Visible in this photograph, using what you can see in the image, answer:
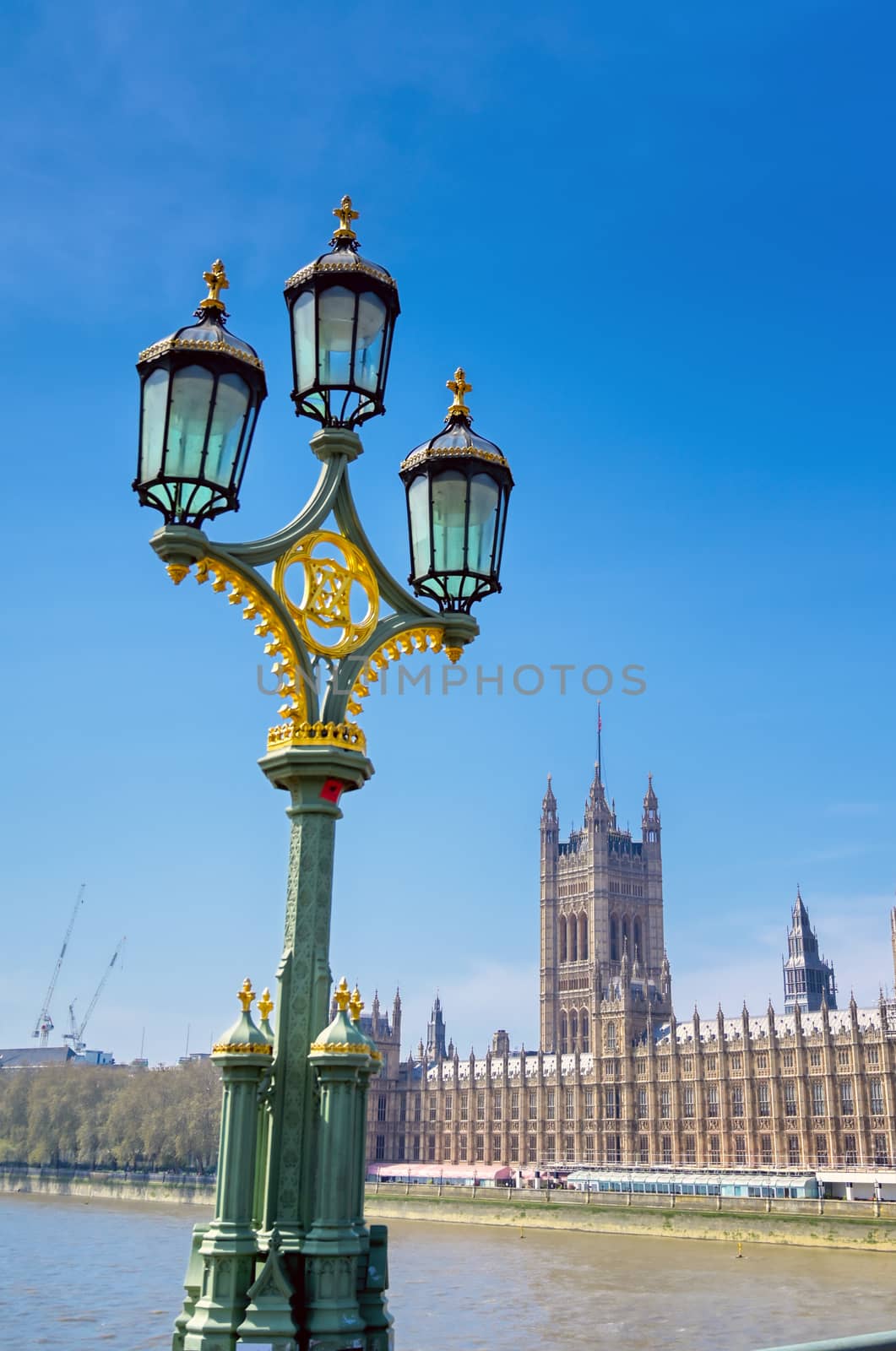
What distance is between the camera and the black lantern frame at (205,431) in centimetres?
652

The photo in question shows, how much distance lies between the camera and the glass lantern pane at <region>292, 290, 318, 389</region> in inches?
292

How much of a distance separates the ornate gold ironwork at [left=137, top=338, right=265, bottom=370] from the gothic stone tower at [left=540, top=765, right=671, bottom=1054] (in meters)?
120

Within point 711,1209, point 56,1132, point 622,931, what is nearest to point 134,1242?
point 711,1209

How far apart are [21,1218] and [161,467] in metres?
83.0

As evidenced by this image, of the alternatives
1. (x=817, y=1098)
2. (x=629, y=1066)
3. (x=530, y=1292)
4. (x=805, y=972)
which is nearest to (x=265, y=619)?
(x=530, y=1292)

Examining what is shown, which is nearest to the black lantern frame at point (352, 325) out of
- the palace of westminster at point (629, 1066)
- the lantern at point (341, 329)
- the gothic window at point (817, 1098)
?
the lantern at point (341, 329)

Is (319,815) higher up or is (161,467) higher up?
(161,467)

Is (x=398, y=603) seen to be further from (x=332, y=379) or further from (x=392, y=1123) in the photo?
(x=392, y=1123)

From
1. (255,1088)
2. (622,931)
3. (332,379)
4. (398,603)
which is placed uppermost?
(622,931)

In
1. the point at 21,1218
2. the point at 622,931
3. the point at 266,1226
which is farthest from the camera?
the point at 622,931

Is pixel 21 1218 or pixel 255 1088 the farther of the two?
pixel 21 1218

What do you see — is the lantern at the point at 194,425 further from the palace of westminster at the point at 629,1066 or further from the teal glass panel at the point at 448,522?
the palace of westminster at the point at 629,1066

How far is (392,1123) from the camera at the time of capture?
120375 millimetres

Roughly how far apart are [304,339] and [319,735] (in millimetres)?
2388
